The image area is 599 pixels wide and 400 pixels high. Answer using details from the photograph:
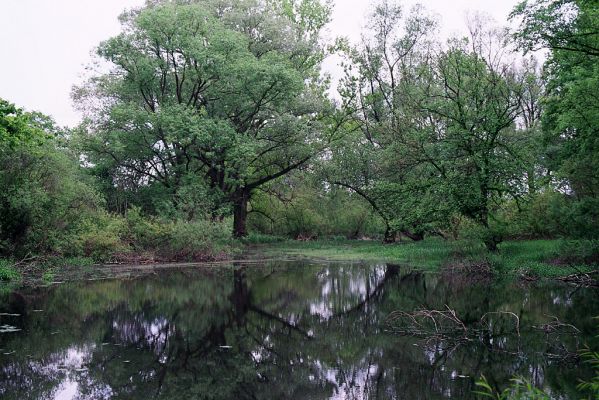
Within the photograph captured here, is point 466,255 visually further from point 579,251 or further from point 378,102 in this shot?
point 378,102

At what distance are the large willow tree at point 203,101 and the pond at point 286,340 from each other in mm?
15207

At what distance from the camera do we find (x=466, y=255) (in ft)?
82.9

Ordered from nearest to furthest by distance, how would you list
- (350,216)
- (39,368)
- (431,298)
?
(39,368), (431,298), (350,216)

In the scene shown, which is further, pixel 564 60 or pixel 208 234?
pixel 208 234

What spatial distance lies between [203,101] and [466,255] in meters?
20.6

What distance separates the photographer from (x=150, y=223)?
93.7ft

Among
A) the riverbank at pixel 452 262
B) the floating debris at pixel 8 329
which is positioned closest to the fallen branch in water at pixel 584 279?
the riverbank at pixel 452 262

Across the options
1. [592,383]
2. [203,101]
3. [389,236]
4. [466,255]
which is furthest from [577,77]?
[203,101]

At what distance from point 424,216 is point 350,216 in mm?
22523

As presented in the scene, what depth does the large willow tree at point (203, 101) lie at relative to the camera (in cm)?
3198

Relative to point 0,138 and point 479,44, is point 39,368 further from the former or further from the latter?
point 479,44

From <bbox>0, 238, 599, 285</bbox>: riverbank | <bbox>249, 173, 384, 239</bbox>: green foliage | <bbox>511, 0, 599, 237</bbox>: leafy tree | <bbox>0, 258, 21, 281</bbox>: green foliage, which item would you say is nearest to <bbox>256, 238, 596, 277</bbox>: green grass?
<bbox>0, 238, 599, 285</bbox>: riverbank

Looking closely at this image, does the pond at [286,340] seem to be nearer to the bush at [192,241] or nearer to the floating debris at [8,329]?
the floating debris at [8,329]

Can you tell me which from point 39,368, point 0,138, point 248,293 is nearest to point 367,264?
point 248,293
